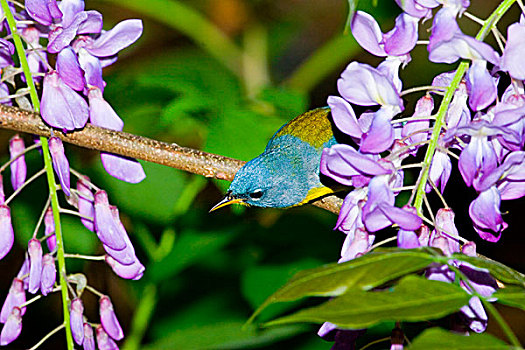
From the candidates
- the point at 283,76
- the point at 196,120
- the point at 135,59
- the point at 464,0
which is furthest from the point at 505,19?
the point at 464,0

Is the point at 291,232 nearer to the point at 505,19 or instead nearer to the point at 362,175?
the point at 362,175

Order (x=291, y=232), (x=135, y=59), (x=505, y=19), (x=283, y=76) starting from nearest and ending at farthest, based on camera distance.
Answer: (x=291, y=232)
(x=505, y=19)
(x=135, y=59)
(x=283, y=76)

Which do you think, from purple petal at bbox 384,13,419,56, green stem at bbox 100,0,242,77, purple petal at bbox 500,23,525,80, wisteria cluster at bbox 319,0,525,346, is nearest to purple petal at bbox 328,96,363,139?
wisteria cluster at bbox 319,0,525,346

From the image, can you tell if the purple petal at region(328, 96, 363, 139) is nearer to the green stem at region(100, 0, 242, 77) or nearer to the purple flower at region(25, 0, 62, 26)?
the purple flower at region(25, 0, 62, 26)

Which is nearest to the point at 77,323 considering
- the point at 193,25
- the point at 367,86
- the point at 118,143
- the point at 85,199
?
the point at 85,199

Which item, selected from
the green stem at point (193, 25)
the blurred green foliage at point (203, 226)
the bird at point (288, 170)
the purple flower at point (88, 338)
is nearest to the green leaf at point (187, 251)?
the blurred green foliage at point (203, 226)
